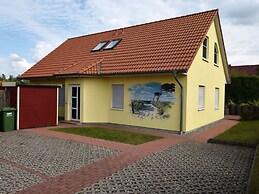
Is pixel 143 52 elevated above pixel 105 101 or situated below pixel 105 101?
above

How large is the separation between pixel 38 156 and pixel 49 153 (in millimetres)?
436

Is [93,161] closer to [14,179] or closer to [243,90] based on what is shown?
[14,179]

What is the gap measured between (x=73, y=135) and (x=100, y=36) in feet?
38.8

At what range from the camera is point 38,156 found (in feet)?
25.7

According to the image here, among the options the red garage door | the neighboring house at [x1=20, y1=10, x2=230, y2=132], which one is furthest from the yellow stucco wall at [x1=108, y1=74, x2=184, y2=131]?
the red garage door

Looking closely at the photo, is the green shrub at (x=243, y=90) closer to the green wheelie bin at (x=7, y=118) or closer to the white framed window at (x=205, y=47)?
the white framed window at (x=205, y=47)

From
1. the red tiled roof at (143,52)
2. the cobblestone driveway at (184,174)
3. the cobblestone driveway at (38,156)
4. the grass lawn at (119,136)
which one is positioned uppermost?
the red tiled roof at (143,52)

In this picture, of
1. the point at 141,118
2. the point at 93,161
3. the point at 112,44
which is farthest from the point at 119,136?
the point at 112,44

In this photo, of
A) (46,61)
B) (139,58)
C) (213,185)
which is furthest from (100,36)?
(213,185)

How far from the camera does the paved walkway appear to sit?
18.4 ft

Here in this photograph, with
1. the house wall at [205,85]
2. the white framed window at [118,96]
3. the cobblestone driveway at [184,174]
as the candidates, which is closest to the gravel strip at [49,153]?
the cobblestone driveway at [184,174]

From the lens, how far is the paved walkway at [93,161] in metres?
5.62

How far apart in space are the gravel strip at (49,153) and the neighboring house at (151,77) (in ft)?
16.2

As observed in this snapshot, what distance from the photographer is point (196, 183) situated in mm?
5766
